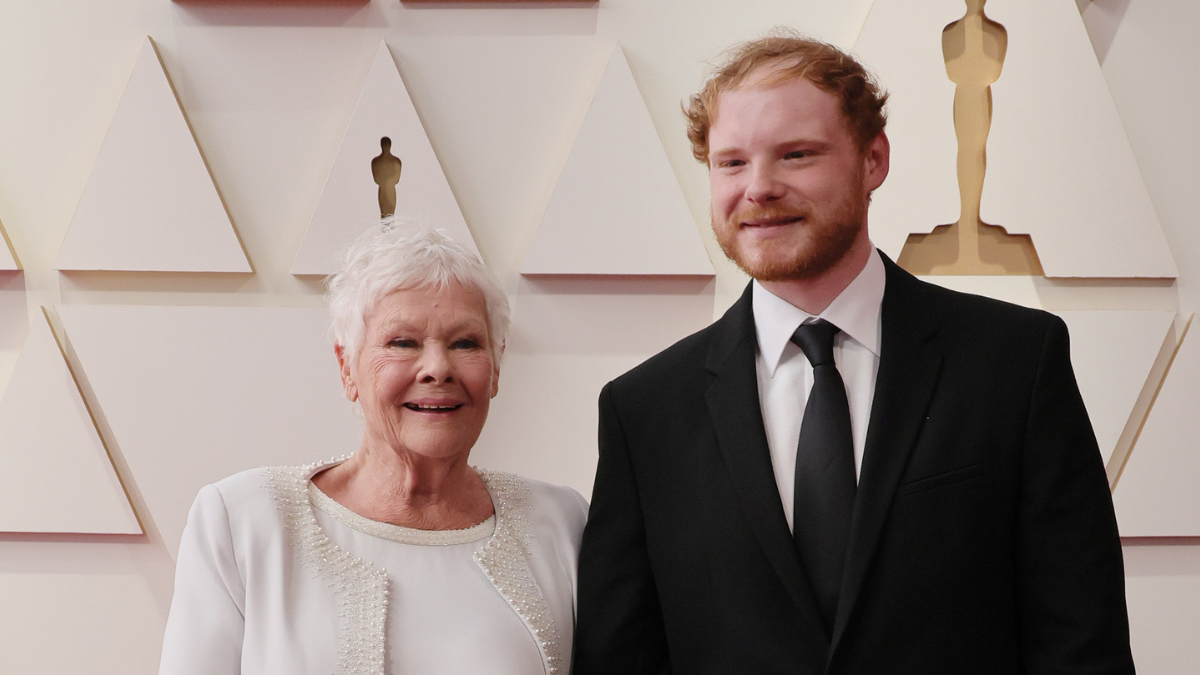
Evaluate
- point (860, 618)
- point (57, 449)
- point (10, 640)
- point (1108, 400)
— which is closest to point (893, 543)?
point (860, 618)

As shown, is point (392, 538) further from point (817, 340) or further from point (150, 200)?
point (150, 200)

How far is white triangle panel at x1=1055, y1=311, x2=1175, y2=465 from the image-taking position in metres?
1.78

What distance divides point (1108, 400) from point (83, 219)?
1953 mm

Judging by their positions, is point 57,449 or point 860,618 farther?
point 57,449

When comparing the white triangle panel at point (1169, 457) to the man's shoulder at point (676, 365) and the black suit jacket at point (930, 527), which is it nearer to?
the black suit jacket at point (930, 527)

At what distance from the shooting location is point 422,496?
133 cm

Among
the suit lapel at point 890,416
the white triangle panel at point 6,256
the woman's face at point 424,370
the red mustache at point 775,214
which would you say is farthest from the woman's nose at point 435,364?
the white triangle panel at point 6,256

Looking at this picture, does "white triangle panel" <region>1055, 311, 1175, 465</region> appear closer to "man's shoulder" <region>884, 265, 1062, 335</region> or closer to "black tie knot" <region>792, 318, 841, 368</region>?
"man's shoulder" <region>884, 265, 1062, 335</region>

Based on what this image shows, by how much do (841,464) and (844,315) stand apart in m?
0.19

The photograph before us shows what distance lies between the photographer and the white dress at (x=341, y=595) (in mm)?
1193

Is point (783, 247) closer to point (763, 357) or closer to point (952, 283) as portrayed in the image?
point (763, 357)

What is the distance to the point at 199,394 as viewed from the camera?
6.01 feet

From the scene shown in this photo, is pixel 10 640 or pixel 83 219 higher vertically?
pixel 83 219

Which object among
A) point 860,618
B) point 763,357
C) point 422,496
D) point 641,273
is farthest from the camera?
point 641,273
